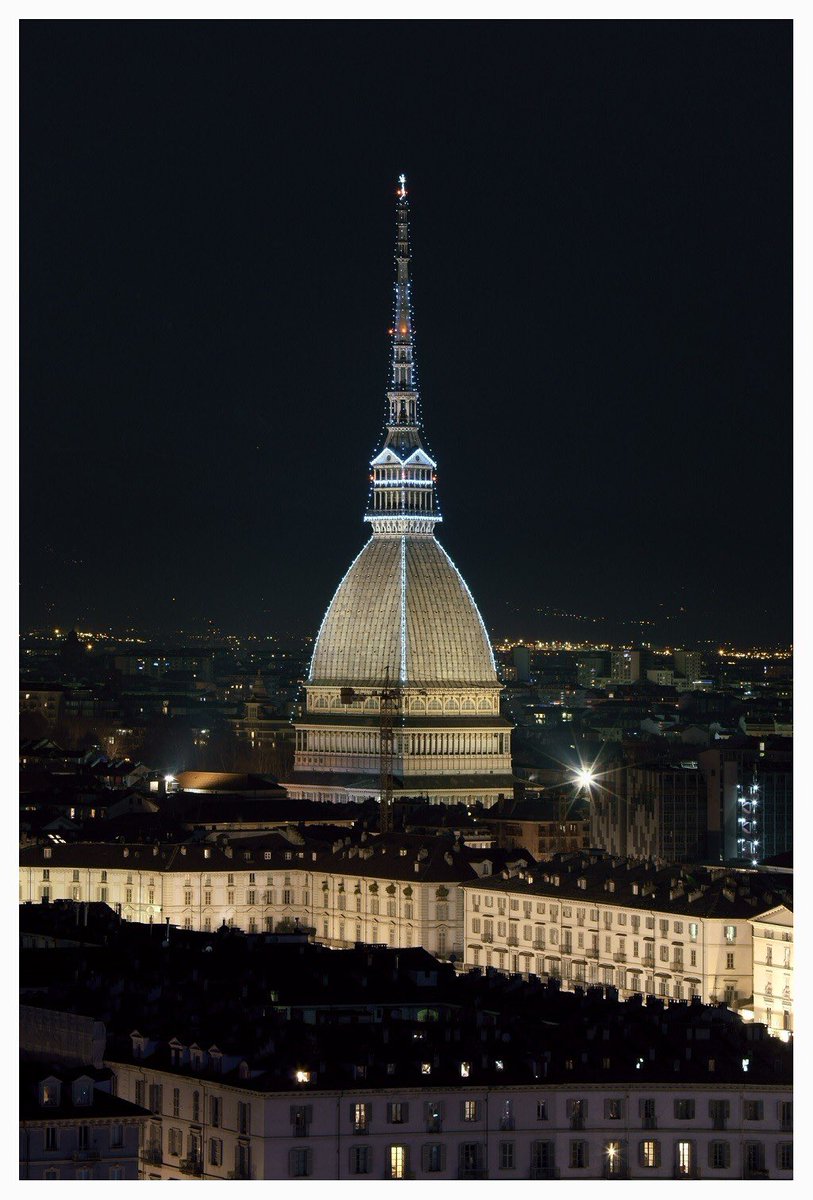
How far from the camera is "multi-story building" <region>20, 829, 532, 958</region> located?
278ft

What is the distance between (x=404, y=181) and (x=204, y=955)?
6039cm

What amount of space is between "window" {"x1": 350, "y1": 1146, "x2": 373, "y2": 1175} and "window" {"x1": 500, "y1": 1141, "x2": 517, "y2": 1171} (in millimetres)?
1440

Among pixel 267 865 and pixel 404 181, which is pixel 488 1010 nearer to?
pixel 267 865

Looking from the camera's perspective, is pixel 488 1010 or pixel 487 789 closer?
pixel 488 1010

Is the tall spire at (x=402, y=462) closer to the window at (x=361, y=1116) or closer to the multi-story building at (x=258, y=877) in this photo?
the multi-story building at (x=258, y=877)

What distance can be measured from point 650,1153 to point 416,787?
69.6m

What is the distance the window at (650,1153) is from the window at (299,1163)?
375 cm

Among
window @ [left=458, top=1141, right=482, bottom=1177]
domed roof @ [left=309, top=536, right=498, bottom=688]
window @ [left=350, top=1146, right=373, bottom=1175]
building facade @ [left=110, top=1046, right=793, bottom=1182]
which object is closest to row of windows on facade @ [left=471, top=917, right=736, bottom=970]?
building facade @ [left=110, top=1046, right=793, bottom=1182]

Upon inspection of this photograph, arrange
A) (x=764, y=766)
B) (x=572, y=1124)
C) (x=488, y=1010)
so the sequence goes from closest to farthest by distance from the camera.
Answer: (x=572, y=1124)
(x=488, y=1010)
(x=764, y=766)

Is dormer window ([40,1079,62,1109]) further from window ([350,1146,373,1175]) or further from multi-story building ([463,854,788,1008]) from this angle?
multi-story building ([463,854,788,1008])

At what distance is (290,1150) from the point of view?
1869 inches
